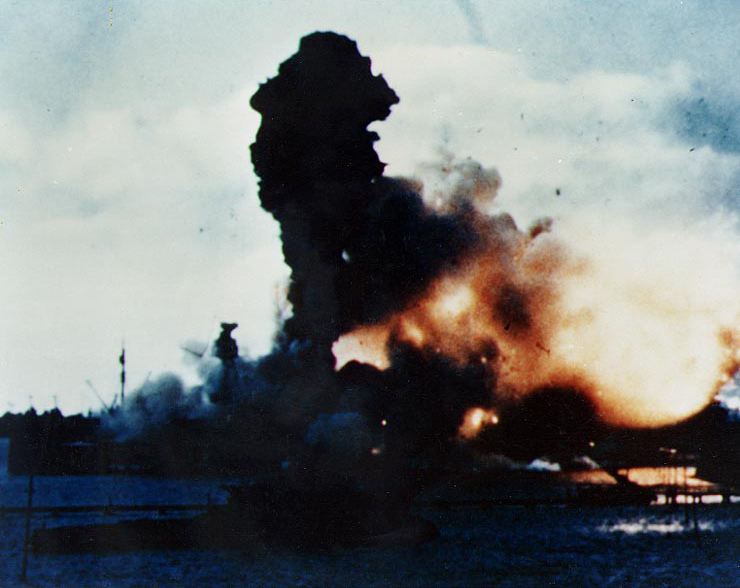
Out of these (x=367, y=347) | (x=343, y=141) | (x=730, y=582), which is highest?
(x=343, y=141)

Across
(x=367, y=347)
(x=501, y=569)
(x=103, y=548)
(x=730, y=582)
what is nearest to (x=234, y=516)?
(x=103, y=548)

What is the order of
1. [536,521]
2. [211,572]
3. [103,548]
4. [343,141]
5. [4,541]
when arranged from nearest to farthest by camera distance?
[211,572] → [343,141] → [103,548] → [4,541] → [536,521]

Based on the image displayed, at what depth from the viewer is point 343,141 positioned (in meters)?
106

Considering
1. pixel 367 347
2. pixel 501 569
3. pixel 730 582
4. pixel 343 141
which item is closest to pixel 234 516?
pixel 367 347

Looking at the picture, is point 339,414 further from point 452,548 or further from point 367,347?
point 452,548

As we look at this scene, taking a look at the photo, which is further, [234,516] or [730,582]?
[234,516]

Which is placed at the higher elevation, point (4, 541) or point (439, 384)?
point (439, 384)

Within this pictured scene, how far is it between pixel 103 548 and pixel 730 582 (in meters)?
71.3

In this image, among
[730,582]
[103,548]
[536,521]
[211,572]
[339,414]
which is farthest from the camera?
[536,521]

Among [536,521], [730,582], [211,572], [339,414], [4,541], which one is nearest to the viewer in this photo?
[730,582]

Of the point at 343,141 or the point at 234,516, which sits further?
the point at 234,516

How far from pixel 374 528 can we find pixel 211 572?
2777 cm

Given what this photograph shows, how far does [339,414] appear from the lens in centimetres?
13675

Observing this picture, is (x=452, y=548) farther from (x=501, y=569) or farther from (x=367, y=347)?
(x=367, y=347)
